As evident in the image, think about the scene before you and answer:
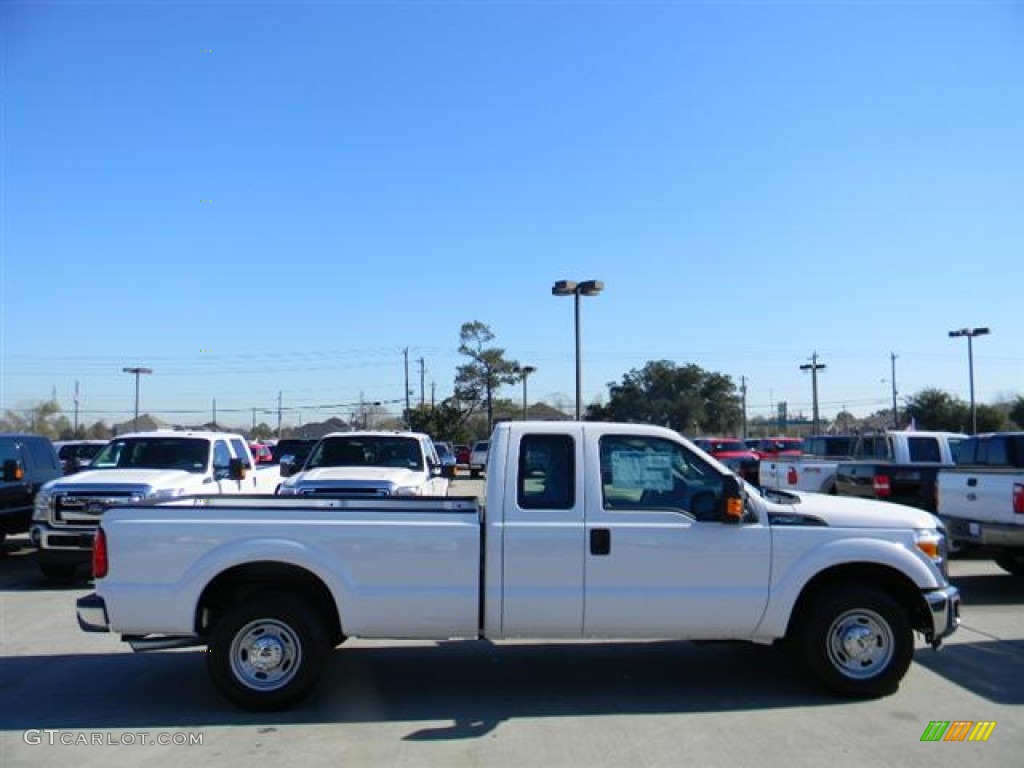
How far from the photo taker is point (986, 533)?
1093 cm

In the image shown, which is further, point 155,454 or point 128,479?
point 155,454

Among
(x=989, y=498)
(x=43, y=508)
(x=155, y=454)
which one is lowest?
(x=43, y=508)

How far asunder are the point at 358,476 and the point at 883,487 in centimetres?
823

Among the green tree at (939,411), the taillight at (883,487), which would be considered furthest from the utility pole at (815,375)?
the taillight at (883,487)

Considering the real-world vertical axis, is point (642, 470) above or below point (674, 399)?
below

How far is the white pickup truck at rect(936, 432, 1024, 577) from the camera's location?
420 inches

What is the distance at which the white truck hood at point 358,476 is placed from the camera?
11828 mm

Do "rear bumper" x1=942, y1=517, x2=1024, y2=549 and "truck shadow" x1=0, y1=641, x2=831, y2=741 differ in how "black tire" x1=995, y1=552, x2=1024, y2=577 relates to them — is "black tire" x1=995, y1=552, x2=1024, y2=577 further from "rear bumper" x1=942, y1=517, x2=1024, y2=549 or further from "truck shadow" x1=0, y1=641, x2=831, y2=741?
"truck shadow" x1=0, y1=641, x2=831, y2=741

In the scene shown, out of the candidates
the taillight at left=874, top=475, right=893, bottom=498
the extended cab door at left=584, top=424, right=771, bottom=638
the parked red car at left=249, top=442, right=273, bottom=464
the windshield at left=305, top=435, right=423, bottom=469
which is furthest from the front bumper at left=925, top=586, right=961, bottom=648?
the parked red car at left=249, top=442, right=273, bottom=464

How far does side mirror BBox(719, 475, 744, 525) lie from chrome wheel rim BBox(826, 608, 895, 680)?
1082 millimetres

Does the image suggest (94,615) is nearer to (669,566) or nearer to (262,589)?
(262,589)

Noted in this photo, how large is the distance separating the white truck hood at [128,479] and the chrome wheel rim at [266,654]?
605 cm

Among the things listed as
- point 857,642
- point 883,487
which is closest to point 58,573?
point 857,642

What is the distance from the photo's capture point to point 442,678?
7191 millimetres
